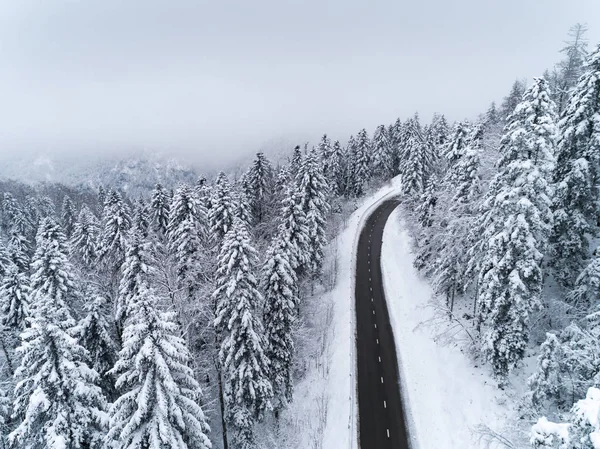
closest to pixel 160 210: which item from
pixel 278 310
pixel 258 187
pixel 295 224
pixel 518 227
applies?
pixel 258 187

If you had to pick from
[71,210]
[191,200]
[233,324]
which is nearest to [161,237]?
[191,200]

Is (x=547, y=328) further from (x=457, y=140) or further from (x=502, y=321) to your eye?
(x=457, y=140)

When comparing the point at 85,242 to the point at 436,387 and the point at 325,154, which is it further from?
the point at 325,154

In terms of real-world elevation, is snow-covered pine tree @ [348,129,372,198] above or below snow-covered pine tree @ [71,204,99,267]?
above

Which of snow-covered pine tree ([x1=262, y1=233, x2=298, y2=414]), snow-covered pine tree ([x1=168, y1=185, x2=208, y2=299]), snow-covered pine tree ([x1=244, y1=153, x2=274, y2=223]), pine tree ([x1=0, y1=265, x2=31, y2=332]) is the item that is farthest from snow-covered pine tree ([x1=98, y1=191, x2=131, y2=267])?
snow-covered pine tree ([x1=244, y1=153, x2=274, y2=223])

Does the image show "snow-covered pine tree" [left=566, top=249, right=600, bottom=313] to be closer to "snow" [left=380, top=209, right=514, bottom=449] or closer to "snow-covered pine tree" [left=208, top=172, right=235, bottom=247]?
"snow" [left=380, top=209, right=514, bottom=449]

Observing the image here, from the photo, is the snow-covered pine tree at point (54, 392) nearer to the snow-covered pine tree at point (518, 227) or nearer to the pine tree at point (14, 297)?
the pine tree at point (14, 297)
